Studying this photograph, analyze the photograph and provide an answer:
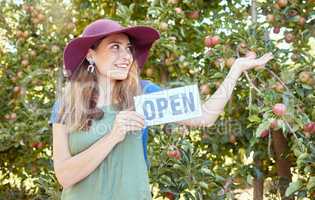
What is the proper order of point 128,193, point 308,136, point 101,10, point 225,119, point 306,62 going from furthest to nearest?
point 101,10
point 225,119
point 306,62
point 308,136
point 128,193

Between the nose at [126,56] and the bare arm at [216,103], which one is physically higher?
the nose at [126,56]

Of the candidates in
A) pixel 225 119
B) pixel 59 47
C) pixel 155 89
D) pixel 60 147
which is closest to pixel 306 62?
pixel 225 119

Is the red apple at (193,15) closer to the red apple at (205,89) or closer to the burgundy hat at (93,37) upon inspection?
the red apple at (205,89)

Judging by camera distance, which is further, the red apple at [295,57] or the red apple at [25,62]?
the red apple at [25,62]

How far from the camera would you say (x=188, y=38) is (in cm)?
316

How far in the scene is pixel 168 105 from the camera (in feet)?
5.62

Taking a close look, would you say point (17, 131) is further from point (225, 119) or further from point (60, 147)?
point (60, 147)

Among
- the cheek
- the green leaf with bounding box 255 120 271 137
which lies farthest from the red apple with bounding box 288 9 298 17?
the cheek

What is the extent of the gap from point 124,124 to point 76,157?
0.17 metres

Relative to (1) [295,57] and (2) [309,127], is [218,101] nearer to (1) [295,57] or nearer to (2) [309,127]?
(2) [309,127]

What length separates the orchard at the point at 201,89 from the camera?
7.83 ft

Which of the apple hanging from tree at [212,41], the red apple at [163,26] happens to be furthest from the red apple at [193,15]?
the apple hanging from tree at [212,41]

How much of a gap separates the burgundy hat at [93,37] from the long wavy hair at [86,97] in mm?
24

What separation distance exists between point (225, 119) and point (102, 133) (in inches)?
57.0
